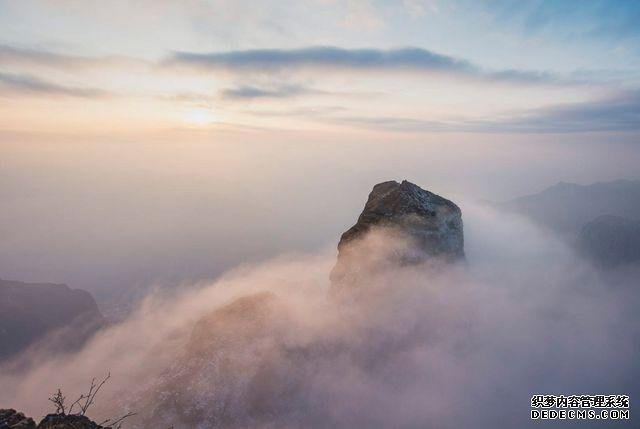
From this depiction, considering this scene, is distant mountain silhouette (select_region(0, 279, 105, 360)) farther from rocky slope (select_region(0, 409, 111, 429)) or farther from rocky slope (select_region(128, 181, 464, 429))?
rocky slope (select_region(0, 409, 111, 429))

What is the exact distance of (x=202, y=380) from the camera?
44844 millimetres

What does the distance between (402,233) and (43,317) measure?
147m

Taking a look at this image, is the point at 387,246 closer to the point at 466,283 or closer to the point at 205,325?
the point at 466,283

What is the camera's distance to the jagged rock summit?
169 ft

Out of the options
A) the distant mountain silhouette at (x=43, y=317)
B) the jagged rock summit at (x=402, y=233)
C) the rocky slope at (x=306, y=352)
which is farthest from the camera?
the distant mountain silhouette at (x=43, y=317)

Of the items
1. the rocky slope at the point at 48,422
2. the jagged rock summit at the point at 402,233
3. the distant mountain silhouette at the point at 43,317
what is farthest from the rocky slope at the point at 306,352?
the distant mountain silhouette at the point at 43,317

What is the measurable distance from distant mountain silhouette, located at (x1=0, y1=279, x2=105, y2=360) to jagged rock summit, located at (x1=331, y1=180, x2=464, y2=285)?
126 m

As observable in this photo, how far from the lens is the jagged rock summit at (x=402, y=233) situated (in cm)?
5159

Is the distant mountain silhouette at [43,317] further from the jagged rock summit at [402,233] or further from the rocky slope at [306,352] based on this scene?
the jagged rock summit at [402,233]

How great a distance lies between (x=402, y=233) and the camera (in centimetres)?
5153

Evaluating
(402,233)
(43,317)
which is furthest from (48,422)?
(43,317)

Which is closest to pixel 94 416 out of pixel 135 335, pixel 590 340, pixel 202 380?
pixel 202 380

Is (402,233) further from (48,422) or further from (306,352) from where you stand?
(48,422)

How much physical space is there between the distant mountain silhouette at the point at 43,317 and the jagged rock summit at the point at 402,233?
126m
